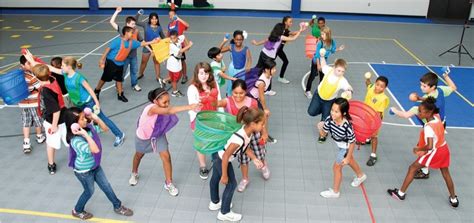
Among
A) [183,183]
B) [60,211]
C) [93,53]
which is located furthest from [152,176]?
[93,53]

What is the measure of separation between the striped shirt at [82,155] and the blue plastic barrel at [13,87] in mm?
2178

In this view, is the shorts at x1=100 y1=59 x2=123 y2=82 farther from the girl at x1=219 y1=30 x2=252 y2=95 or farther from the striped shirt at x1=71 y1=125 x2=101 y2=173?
the striped shirt at x1=71 y1=125 x2=101 y2=173

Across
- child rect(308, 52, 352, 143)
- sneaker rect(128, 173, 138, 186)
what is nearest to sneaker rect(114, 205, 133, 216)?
sneaker rect(128, 173, 138, 186)

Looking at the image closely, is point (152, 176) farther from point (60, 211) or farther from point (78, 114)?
point (78, 114)

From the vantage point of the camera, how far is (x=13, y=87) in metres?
5.54

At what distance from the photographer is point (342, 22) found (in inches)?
655

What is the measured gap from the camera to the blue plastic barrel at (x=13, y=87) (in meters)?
5.48

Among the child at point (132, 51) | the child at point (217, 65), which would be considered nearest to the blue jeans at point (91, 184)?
the child at point (217, 65)

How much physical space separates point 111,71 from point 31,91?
1954 mm

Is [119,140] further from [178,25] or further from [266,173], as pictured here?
[178,25]

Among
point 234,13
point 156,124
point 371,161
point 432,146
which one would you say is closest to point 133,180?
point 156,124

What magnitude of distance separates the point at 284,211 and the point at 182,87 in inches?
188

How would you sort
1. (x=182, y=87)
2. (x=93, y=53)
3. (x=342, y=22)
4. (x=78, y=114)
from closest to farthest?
(x=78, y=114)
(x=182, y=87)
(x=93, y=53)
(x=342, y=22)

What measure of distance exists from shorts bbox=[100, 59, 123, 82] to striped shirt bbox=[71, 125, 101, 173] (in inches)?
143
